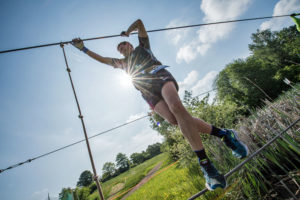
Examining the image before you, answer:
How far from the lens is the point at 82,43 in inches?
87.6

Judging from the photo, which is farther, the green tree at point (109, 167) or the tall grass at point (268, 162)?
the green tree at point (109, 167)

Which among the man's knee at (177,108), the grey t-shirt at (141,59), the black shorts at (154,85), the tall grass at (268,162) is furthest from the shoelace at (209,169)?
the grey t-shirt at (141,59)

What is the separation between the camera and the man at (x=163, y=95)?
4.49ft

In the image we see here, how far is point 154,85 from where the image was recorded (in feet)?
5.42

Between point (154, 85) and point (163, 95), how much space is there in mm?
199

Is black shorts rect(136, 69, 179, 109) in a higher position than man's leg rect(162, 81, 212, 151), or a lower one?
higher

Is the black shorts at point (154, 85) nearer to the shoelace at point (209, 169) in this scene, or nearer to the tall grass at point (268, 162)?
the shoelace at point (209, 169)

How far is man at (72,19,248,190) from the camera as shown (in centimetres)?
137

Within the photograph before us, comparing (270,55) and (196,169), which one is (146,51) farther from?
(270,55)

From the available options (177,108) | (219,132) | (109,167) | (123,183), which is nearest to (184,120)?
(177,108)

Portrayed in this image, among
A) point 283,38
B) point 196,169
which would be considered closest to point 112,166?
point 196,169

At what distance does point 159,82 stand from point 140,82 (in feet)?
1.18

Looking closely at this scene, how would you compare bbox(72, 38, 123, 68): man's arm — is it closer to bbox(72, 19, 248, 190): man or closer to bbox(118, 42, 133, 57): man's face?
bbox(72, 19, 248, 190): man

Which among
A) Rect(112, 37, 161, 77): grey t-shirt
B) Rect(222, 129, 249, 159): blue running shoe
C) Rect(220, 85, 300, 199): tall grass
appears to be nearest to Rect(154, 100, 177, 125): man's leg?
Rect(112, 37, 161, 77): grey t-shirt
